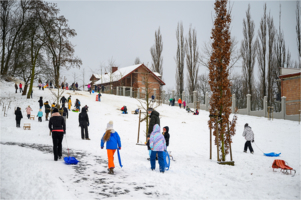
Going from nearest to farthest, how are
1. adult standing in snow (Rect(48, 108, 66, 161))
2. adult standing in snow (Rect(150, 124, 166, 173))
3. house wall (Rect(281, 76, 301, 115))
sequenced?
adult standing in snow (Rect(150, 124, 166, 173))
adult standing in snow (Rect(48, 108, 66, 161))
house wall (Rect(281, 76, 301, 115))

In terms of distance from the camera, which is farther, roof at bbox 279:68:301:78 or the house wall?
roof at bbox 279:68:301:78

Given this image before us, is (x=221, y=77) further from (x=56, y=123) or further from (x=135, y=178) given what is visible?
(x=56, y=123)

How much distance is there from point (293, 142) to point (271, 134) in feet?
10.1

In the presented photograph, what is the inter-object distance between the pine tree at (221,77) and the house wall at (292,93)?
75.7 ft

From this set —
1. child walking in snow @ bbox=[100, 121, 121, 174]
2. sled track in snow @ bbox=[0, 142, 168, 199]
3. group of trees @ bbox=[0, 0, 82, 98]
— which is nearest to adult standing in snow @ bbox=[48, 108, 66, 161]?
sled track in snow @ bbox=[0, 142, 168, 199]

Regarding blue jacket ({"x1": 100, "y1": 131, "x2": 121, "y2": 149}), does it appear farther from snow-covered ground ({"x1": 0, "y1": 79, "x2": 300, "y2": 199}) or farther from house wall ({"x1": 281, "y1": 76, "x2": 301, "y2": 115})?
house wall ({"x1": 281, "y1": 76, "x2": 301, "y2": 115})

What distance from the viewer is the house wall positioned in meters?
30.7

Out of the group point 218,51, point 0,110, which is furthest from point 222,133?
point 0,110

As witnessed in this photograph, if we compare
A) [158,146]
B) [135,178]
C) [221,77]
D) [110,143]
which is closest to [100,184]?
[135,178]

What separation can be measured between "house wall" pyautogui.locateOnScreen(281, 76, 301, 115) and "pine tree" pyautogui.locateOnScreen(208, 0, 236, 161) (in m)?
23.1

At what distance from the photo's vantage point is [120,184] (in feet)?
23.2

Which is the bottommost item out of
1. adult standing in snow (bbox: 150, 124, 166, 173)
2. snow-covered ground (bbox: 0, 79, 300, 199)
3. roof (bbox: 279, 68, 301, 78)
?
snow-covered ground (bbox: 0, 79, 300, 199)

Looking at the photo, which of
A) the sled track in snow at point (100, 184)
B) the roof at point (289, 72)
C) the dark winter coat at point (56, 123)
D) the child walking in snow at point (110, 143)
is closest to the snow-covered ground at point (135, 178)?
the sled track in snow at point (100, 184)

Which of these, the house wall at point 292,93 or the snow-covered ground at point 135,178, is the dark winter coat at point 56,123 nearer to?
the snow-covered ground at point 135,178
